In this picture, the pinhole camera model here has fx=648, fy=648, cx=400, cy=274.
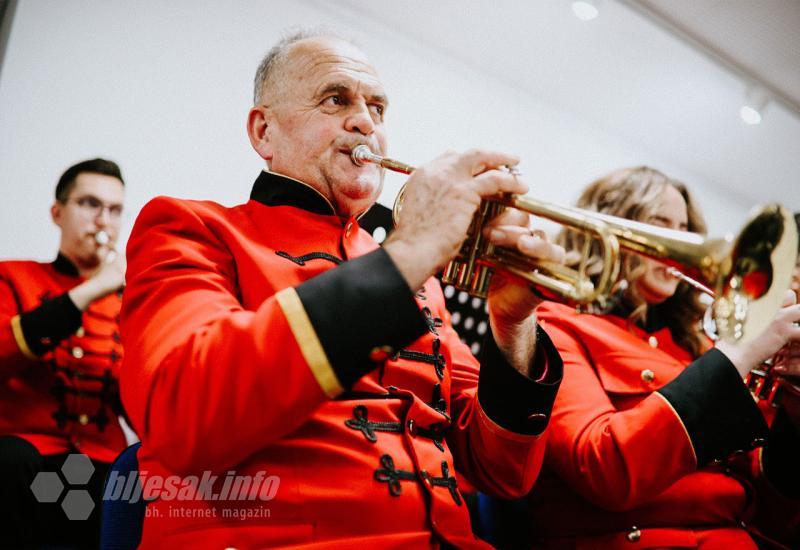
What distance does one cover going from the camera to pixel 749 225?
105 cm

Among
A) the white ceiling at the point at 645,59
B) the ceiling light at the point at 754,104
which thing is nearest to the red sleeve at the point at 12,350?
the white ceiling at the point at 645,59

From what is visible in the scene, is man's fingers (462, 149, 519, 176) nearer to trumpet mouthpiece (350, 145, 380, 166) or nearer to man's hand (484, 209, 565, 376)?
man's hand (484, 209, 565, 376)

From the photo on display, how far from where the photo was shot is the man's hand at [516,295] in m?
1.05

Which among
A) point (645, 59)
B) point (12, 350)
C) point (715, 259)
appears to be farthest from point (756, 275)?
point (645, 59)

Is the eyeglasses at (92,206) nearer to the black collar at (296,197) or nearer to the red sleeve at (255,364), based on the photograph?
the black collar at (296,197)

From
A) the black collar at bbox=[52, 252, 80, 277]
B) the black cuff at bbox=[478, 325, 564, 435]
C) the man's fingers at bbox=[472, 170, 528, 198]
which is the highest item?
the man's fingers at bbox=[472, 170, 528, 198]

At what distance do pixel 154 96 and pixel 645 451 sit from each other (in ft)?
7.12

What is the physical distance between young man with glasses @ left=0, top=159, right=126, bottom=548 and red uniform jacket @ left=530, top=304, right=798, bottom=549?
4.33 feet

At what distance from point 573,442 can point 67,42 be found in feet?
7.41

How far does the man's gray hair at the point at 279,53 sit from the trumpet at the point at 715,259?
73 cm

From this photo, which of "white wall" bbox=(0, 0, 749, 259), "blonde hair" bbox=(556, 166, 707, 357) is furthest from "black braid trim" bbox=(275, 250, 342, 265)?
"white wall" bbox=(0, 0, 749, 259)

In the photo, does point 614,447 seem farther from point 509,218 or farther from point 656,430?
point 509,218

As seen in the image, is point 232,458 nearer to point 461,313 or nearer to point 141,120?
point 461,313

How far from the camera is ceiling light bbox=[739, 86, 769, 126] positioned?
10.4 feet
